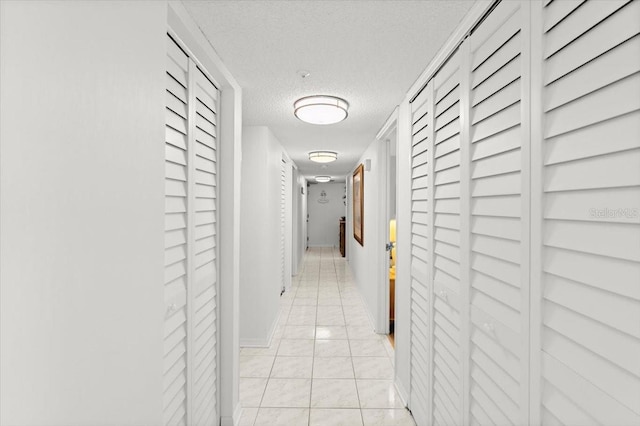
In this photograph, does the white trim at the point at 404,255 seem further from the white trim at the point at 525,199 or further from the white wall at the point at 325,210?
the white wall at the point at 325,210

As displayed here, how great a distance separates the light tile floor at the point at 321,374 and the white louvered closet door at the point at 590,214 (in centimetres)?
174

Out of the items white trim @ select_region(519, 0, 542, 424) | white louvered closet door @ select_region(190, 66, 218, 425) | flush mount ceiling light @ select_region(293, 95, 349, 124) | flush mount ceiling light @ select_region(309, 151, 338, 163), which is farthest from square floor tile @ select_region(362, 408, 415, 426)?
flush mount ceiling light @ select_region(309, 151, 338, 163)

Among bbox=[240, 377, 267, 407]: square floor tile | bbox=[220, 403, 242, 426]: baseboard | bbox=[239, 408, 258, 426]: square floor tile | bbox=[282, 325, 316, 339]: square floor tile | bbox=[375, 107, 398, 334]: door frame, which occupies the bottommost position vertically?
bbox=[239, 408, 258, 426]: square floor tile

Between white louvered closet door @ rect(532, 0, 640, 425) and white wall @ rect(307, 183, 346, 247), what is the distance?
11.1m

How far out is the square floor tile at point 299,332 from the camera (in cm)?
378

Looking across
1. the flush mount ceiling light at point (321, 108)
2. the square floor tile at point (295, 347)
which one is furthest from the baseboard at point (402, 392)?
the flush mount ceiling light at point (321, 108)

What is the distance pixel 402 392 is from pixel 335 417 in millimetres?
563

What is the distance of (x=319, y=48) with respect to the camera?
172 centimetres

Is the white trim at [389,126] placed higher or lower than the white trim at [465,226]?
higher

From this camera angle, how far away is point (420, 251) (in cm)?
218

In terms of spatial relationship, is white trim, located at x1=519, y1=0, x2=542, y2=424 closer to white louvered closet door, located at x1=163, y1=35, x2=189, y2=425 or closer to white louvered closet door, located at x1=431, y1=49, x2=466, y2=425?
white louvered closet door, located at x1=431, y1=49, x2=466, y2=425

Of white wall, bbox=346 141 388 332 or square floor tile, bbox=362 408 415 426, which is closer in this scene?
square floor tile, bbox=362 408 415 426

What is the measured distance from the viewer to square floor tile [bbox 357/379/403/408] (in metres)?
2.47

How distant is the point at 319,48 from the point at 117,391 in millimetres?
1650
